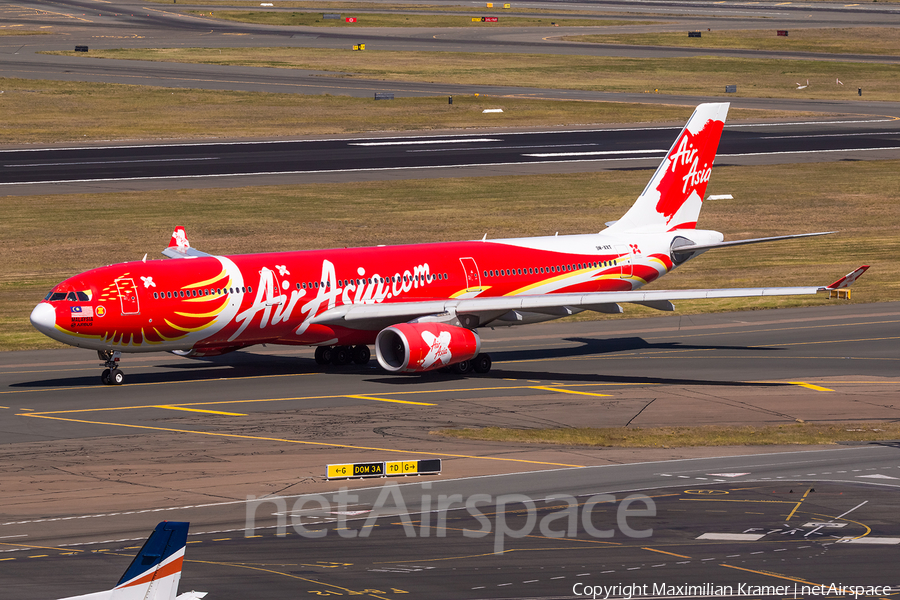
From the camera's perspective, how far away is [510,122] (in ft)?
421

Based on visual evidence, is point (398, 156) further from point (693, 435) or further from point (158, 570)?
point (158, 570)

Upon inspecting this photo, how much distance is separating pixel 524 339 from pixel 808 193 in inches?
1727

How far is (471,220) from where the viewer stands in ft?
276

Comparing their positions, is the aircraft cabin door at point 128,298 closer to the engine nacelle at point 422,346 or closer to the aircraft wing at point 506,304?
the aircraft wing at point 506,304

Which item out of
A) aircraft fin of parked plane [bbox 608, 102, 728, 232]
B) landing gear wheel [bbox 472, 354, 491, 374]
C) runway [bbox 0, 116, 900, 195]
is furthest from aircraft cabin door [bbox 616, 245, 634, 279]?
runway [bbox 0, 116, 900, 195]

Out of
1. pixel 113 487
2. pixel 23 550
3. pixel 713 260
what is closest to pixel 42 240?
pixel 713 260

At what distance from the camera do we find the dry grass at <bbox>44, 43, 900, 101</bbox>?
511 ft

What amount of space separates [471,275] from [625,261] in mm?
7767

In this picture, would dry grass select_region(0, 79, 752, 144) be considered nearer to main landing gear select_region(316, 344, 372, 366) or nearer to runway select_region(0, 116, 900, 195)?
runway select_region(0, 116, 900, 195)

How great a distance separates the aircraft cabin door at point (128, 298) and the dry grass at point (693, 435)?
40.2ft

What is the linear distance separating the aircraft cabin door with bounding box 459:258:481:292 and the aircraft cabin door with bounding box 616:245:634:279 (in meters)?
7.11

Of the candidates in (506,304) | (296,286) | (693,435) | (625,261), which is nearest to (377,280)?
(296,286)

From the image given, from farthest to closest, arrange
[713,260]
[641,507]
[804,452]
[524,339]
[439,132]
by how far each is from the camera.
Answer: [439,132] < [713,260] < [524,339] < [804,452] < [641,507]

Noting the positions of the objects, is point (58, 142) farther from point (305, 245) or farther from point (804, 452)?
point (804, 452)
